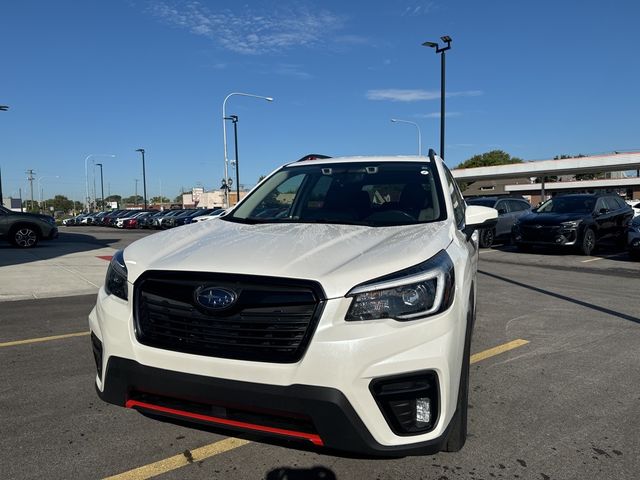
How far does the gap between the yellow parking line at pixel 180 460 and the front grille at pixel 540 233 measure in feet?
42.2

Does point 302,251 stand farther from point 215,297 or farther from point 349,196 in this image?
point 349,196

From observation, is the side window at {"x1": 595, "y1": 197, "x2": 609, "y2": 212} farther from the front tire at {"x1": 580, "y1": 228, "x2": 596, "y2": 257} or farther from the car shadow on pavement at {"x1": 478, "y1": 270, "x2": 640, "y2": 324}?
the car shadow on pavement at {"x1": 478, "y1": 270, "x2": 640, "y2": 324}

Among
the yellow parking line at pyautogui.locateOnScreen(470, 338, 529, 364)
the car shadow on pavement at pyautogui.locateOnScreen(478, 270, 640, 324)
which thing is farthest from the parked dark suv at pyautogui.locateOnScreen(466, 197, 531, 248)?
the yellow parking line at pyautogui.locateOnScreen(470, 338, 529, 364)

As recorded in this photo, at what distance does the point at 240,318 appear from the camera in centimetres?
233

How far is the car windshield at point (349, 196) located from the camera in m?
3.74

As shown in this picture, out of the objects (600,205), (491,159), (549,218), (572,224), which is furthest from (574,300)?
(491,159)

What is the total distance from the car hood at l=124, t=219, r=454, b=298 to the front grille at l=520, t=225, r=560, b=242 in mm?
11893

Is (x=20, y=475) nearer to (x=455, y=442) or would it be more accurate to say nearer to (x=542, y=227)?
(x=455, y=442)

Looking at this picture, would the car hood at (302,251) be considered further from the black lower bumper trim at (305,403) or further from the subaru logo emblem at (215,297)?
the black lower bumper trim at (305,403)

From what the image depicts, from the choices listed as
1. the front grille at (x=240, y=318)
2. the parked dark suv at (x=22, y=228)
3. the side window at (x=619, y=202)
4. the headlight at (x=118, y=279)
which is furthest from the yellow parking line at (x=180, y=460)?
the side window at (x=619, y=202)

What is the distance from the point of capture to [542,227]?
14.1 meters

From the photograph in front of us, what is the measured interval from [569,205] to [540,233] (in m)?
1.53

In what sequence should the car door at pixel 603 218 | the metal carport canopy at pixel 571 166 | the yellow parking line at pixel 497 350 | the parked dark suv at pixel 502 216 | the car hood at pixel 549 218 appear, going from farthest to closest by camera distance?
1. the metal carport canopy at pixel 571 166
2. the parked dark suv at pixel 502 216
3. the car door at pixel 603 218
4. the car hood at pixel 549 218
5. the yellow parking line at pixel 497 350

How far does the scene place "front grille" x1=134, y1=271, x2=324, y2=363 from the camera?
2.28 metres
